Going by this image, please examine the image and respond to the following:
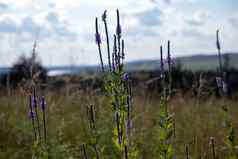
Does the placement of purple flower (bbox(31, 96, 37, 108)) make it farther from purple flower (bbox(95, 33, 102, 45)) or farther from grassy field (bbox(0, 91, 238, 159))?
grassy field (bbox(0, 91, 238, 159))

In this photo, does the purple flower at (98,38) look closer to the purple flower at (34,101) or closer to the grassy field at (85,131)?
the purple flower at (34,101)

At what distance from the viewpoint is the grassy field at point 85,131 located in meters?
4.86

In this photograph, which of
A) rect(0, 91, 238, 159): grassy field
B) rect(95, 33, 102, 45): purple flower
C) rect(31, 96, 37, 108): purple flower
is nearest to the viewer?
rect(95, 33, 102, 45): purple flower

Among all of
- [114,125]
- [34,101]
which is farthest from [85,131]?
[114,125]

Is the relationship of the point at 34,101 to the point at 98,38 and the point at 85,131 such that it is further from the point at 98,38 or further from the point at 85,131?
the point at 85,131

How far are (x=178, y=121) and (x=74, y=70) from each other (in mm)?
2801

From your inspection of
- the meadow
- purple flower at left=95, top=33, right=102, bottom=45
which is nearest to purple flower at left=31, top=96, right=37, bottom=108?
the meadow

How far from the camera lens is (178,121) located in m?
7.12

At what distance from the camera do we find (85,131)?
529cm

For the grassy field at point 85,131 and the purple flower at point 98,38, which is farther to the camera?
the grassy field at point 85,131

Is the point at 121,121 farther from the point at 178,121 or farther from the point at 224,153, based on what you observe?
the point at 178,121

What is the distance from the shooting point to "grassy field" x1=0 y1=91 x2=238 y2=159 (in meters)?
4.86

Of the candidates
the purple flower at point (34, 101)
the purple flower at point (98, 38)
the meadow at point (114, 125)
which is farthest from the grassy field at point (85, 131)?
the purple flower at point (98, 38)

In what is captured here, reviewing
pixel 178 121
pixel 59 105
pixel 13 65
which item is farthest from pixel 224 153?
pixel 13 65
